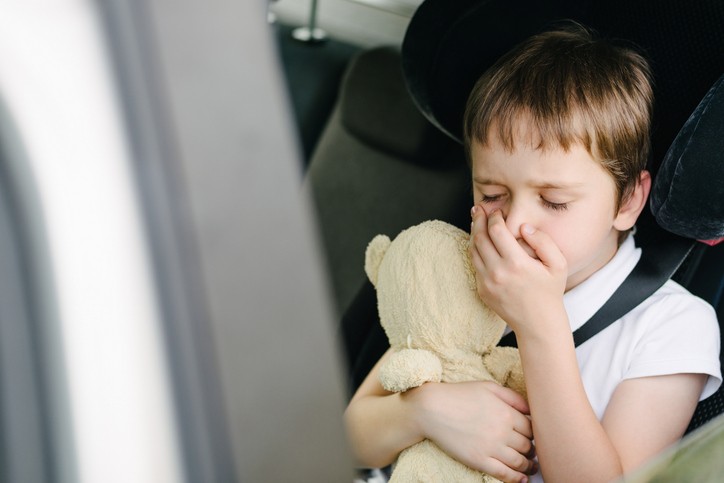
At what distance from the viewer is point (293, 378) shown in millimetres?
450

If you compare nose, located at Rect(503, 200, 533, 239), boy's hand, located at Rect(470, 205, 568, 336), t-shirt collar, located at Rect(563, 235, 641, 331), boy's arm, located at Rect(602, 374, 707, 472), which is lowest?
boy's arm, located at Rect(602, 374, 707, 472)

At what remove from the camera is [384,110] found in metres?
1.75

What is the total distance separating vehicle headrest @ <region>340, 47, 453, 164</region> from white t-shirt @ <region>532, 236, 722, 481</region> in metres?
0.67

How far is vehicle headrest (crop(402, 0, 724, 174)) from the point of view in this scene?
1.02 m

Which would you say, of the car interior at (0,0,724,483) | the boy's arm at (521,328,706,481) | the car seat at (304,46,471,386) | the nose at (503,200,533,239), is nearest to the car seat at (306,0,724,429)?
the boy's arm at (521,328,706,481)

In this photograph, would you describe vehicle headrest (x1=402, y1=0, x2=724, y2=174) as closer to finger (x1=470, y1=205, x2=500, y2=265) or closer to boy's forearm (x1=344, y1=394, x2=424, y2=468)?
finger (x1=470, y1=205, x2=500, y2=265)

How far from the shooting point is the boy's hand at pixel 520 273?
35.5 inches

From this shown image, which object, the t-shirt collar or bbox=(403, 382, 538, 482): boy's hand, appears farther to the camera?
the t-shirt collar

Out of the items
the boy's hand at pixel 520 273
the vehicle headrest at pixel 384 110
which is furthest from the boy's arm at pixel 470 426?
the vehicle headrest at pixel 384 110

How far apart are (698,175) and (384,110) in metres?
0.92

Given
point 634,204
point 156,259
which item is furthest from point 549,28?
point 156,259

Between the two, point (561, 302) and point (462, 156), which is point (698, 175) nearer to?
point (561, 302)

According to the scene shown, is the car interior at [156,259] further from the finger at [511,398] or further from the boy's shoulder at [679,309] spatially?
the boy's shoulder at [679,309]

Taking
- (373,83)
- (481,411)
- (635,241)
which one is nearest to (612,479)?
(481,411)
